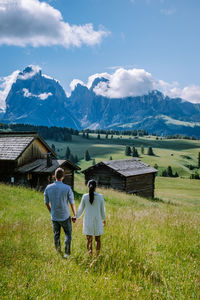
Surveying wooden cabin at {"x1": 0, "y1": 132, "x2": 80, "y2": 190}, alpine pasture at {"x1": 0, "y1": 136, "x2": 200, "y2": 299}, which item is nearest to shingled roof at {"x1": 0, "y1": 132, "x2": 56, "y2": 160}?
wooden cabin at {"x1": 0, "y1": 132, "x2": 80, "y2": 190}

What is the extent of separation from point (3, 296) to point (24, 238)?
83.2 inches

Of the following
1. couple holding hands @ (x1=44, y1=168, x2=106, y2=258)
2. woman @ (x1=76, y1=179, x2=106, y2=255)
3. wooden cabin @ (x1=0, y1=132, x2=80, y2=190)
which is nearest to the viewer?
woman @ (x1=76, y1=179, x2=106, y2=255)

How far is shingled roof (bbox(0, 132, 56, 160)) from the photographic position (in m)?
23.9

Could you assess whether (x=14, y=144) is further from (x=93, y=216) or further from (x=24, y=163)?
(x=93, y=216)

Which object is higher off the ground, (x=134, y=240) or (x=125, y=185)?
(x=134, y=240)

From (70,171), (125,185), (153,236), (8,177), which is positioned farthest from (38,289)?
(125,185)

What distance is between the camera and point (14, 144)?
25.0m

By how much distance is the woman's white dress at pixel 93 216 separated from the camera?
5.28 metres

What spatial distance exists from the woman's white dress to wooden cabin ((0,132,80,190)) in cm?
1823

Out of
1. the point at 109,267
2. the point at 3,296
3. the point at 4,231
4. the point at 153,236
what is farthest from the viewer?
the point at 153,236

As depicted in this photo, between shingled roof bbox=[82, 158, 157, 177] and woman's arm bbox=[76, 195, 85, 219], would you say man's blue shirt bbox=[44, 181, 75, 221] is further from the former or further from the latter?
shingled roof bbox=[82, 158, 157, 177]

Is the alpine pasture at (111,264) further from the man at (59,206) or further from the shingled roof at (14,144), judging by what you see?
the shingled roof at (14,144)

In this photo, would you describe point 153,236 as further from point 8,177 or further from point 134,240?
point 8,177

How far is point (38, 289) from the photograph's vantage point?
340 cm
